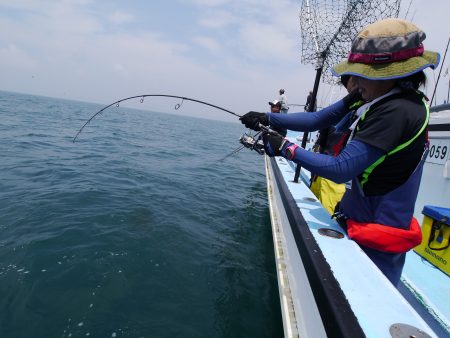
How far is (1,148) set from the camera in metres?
9.15

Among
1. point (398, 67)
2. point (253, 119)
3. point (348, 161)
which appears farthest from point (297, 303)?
point (253, 119)

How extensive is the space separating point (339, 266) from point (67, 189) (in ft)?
19.9

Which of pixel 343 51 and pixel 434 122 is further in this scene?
pixel 343 51

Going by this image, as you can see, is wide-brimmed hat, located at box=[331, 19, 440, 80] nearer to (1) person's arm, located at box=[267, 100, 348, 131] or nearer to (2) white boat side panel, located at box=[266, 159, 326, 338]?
(1) person's arm, located at box=[267, 100, 348, 131]

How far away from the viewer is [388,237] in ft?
5.80

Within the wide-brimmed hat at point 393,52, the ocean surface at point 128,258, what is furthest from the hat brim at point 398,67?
the ocean surface at point 128,258

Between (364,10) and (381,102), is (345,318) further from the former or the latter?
(364,10)

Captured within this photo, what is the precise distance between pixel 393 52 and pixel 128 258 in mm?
3654

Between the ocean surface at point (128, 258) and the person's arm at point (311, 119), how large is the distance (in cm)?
210

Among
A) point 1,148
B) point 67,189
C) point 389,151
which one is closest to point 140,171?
point 67,189

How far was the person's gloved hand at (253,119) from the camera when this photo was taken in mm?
2781

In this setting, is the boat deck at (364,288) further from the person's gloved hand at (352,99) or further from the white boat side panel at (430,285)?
the person's gloved hand at (352,99)

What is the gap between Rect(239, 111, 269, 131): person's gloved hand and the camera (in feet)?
9.12

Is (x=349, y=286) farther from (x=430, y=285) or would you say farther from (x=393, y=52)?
(x=430, y=285)
